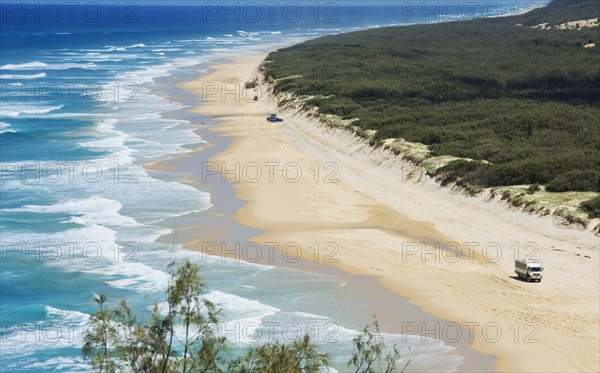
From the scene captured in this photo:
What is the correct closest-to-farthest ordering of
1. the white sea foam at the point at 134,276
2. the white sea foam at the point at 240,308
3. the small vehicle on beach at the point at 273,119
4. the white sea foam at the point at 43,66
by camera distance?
the white sea foam at the point at 240,308 < the white sea foam at the point at 134,276 < the small vehicle on beach at the point at 273,119 < the white sea foam at the point at 43,66

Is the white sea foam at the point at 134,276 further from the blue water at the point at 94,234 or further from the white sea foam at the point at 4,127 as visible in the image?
the white sea foam at the point at 4,127

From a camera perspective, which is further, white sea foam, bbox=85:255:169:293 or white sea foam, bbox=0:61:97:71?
white sea foam, bbox=0:61:97:71

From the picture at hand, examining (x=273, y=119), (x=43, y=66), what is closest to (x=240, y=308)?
(x=273, y=119)

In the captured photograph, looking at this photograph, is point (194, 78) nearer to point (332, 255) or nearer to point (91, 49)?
point (91, 49)

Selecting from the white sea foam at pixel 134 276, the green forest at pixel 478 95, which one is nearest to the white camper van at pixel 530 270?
the green forest at pixel 478 95

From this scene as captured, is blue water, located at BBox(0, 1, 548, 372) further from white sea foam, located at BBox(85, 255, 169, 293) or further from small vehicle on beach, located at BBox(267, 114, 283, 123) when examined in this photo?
small vehicle on beach, located at BBox(267, 114, 283, 123)

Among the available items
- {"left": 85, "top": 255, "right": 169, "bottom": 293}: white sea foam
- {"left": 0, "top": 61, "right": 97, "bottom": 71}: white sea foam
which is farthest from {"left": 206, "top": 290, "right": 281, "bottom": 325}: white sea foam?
{"left": 0, "top": 61, "right": 97, "bottom": 71}: white sea foam
